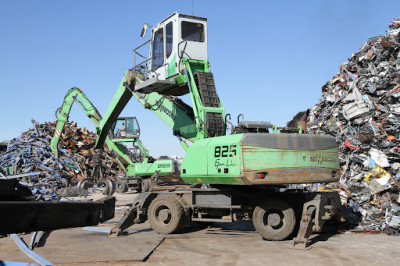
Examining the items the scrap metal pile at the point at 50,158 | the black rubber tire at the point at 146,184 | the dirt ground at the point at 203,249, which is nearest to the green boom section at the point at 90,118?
the black rubber tire at the point at 146,184

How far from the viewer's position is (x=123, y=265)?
699 cm

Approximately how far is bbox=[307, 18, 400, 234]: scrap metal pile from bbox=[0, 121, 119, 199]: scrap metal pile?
1335 cm

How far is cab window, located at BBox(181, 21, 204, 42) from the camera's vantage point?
11797mm

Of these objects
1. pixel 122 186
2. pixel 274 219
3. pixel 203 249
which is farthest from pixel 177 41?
pixel 122 186

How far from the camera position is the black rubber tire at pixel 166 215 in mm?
9945

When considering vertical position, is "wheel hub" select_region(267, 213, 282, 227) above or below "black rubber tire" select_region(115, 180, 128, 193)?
below

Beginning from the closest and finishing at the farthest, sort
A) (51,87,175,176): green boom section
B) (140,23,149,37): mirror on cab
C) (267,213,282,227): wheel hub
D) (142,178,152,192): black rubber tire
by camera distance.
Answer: (267,213,282,227): wheel hub
(140,23,149,37): mirror on cab
(51,87,175,176): green boom section
(142,178,152,192): black rubber tire

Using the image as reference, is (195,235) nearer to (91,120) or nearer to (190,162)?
(190,162)

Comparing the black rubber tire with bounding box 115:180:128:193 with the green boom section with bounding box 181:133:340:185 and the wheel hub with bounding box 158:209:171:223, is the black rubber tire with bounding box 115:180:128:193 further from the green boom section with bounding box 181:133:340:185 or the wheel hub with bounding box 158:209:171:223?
the green boom section with bounding box 181:133:340:185

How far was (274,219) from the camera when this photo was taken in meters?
9.12

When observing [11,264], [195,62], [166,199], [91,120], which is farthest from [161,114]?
[11,264]

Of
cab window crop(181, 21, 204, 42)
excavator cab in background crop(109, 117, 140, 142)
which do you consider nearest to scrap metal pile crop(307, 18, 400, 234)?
cab window crop(181, 21, 204, 42)

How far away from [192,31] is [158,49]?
3.97 feet

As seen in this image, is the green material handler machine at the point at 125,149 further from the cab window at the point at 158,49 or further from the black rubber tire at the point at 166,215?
the black rubber tire at the point at 166,215
